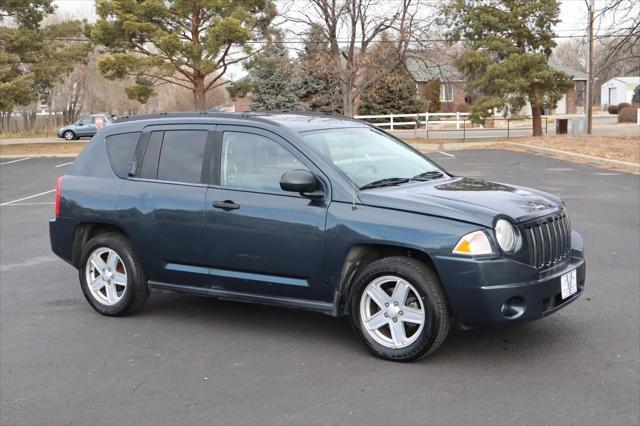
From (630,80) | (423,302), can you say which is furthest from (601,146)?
(630,80)

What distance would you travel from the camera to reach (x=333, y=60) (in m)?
33.9

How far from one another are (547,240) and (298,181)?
5.94 ft

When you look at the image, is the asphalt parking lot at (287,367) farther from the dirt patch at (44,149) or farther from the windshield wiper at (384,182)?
the dirt patch at (44,149)

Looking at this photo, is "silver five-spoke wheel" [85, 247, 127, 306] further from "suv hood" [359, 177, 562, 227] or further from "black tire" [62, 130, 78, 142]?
"black tire" [62, 130, 78, 142]

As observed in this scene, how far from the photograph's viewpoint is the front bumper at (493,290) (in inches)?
187

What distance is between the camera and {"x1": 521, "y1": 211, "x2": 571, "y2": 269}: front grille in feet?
16.2

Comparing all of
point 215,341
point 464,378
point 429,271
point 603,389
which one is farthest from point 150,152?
point 603,389

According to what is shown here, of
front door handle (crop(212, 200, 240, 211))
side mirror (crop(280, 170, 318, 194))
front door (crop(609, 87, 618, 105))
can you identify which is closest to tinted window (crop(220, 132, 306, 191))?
front door handle (crop(212, 200, 240, 211))

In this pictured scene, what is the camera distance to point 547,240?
201 inches

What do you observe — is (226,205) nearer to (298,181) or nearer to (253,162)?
(253,162)

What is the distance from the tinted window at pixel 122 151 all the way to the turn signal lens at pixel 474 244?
3.17 m

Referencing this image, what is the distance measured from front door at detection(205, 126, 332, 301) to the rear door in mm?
139

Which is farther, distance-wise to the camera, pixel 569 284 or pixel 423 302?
pixel 569 284

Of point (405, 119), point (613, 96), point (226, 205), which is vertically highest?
point (613, 96)
